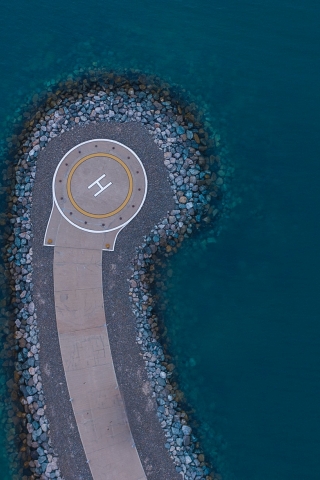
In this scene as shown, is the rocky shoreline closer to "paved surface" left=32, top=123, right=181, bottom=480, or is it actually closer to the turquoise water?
"paved surface" left=32, top=123, right=181, bottom=480

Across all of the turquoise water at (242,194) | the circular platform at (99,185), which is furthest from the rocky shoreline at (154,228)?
the circular platform at (99,185)

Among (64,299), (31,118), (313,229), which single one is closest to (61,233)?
(64,299)

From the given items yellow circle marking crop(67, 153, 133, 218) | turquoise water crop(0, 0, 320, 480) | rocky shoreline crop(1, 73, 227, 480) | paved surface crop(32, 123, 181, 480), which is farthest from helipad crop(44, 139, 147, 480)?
turquoise water crop(0, 0, 320, 480)

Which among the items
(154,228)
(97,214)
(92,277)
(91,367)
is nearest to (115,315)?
(92,277)

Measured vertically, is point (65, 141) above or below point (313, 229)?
above

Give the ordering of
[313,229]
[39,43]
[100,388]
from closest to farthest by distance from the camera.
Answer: [100,388] → [313,229] → [39,43]

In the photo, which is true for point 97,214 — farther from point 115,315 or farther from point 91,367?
point 91,367

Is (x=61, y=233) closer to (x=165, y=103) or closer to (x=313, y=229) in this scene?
(x=165, y=103)
